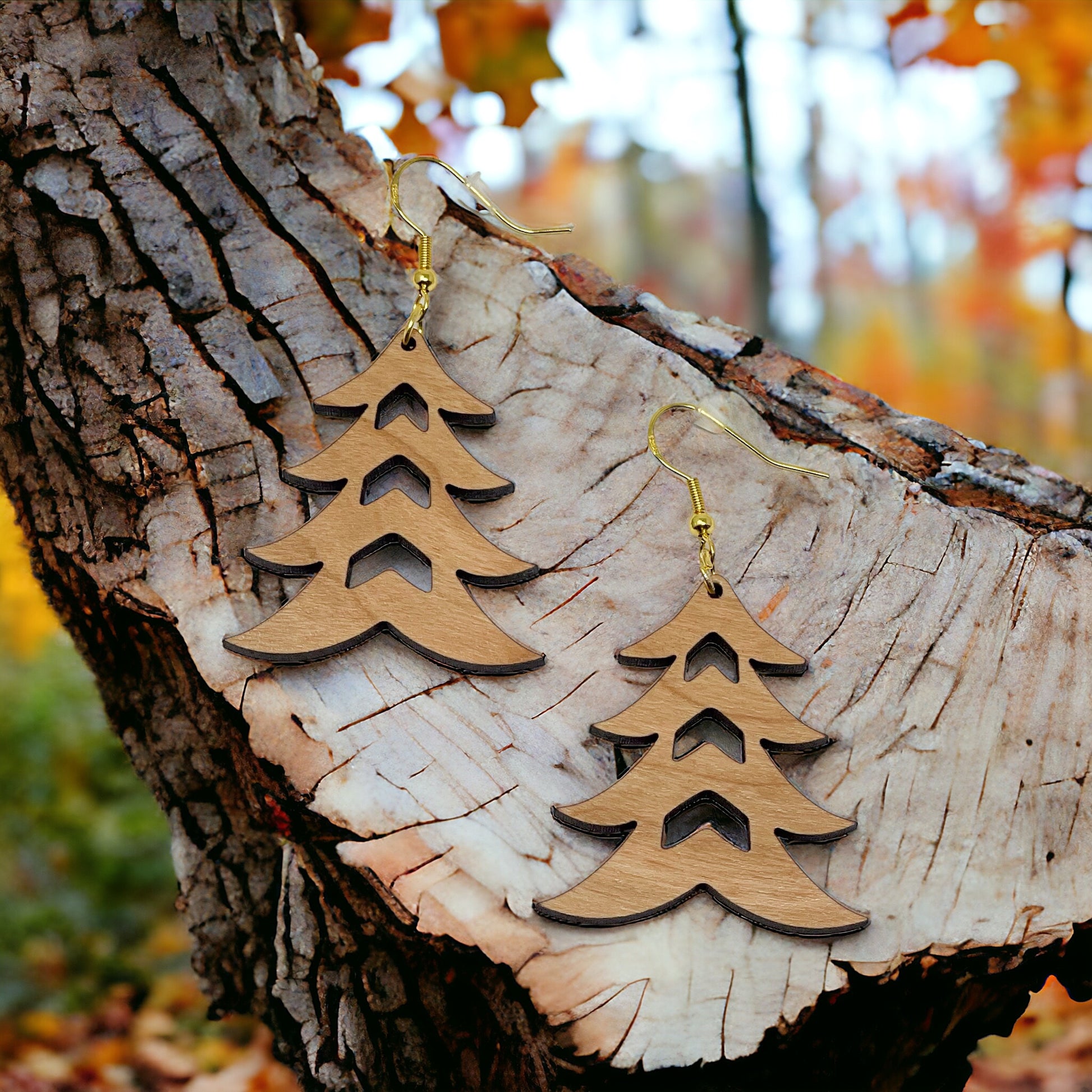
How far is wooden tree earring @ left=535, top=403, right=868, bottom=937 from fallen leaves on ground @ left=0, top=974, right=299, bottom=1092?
1967 millimetres

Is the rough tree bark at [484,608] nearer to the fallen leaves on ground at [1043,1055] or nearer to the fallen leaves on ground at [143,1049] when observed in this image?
the fallen leaves on ground at [143,1049]

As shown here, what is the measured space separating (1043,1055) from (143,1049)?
2.88 m

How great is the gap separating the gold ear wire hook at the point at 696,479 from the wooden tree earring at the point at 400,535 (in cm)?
24

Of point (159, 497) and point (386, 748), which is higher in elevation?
point (159, 497)

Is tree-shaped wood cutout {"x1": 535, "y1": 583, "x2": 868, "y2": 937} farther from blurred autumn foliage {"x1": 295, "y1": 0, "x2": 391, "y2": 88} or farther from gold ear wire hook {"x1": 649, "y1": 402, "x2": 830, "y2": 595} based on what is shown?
blurred autumn foliage {"x1": 295, "y1": 0, "x2": 391, "y2": 88}

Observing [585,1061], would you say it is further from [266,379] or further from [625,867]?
[266,379]

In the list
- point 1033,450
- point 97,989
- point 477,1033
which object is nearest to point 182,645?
point 477,1033

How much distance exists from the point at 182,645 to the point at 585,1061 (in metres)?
0.71

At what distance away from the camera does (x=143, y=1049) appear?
2.59 meters

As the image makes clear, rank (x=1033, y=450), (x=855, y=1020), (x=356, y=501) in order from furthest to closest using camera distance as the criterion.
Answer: (x=1033, y=450), (x=356, y=501), (x=855, y=1020)

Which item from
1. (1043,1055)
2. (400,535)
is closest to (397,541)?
(400,535)

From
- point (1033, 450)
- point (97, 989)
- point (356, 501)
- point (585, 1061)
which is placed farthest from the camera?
point (1033, 450)

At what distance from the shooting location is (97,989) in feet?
9.11

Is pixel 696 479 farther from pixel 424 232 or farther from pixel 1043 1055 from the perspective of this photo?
pixel 1043 1055
